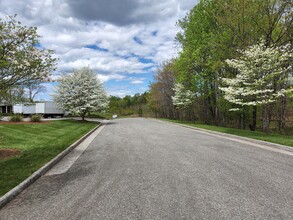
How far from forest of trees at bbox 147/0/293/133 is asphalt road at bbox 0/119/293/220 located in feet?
26.8

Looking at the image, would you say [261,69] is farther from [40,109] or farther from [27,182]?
[40,109]

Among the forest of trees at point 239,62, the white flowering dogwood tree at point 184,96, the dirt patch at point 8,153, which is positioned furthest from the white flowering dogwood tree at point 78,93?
the dirt patch at point 8,153

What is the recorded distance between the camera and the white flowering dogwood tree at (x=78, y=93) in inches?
992

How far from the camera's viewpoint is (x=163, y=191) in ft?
13.6

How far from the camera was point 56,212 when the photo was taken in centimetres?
342

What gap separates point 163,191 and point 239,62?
40.2 ft

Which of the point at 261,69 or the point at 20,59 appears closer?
the point at 20,59

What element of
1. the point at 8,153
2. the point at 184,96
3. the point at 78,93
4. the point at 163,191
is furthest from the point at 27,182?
the point at 184,96

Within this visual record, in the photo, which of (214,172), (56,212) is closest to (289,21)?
(214,172)

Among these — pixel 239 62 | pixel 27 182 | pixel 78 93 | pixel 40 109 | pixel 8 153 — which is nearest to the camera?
pixel 27 182

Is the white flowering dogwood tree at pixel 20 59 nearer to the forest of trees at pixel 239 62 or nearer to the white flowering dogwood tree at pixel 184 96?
the forest of trees at pixel 239 62

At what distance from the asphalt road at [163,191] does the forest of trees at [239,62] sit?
26.8ft

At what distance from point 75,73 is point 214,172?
24722mm

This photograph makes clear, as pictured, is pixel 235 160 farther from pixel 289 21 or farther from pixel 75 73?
pixel 75 73
